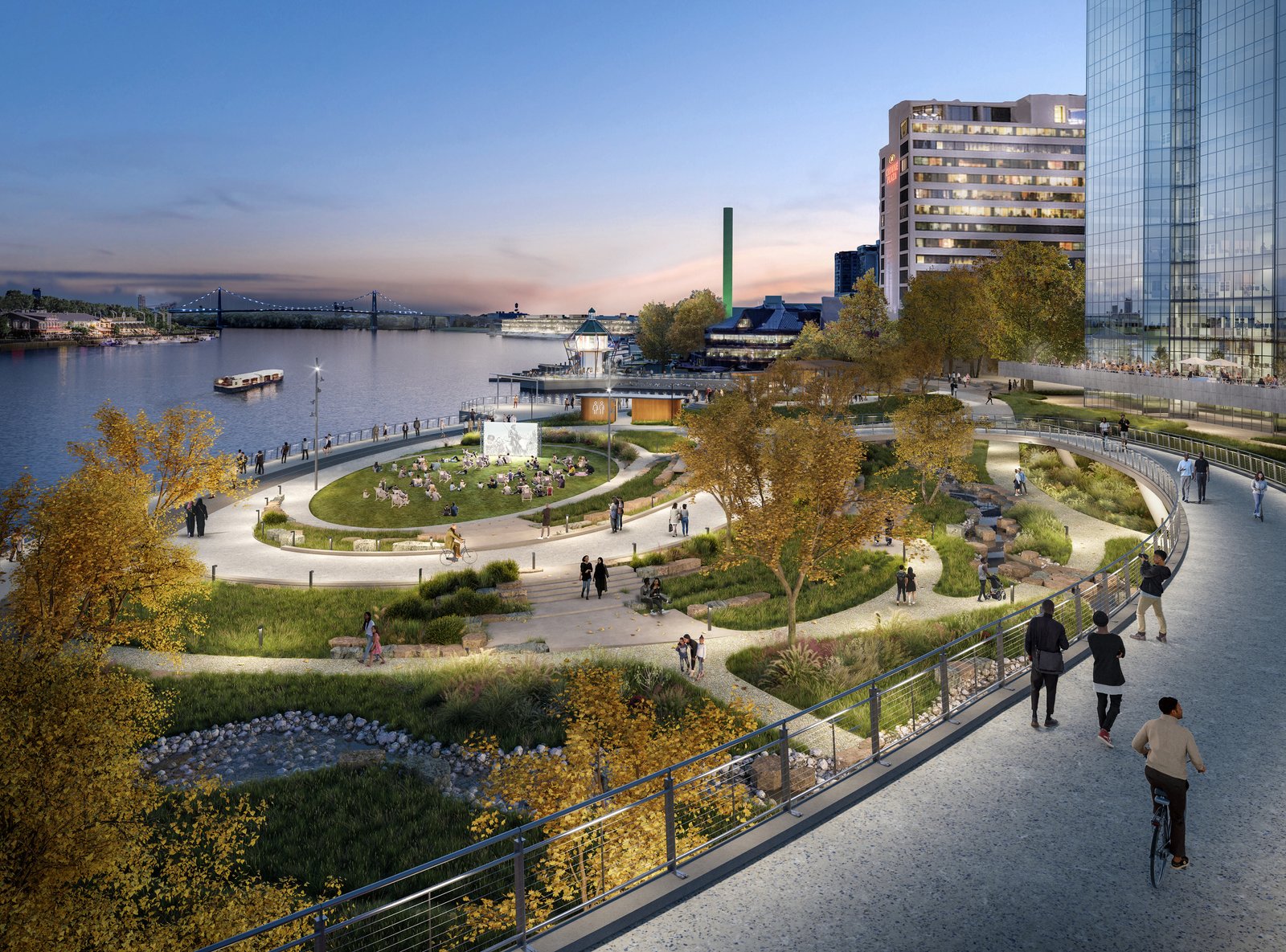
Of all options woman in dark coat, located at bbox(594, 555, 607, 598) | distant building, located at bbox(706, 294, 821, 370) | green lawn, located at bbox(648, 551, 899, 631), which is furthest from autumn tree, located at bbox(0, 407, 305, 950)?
distant building, located at bbox(706, 294, 821, 370)

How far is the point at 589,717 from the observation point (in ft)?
48.2

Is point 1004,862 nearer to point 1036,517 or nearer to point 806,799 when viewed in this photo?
point 806,799

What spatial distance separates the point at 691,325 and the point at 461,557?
136513 millimetres

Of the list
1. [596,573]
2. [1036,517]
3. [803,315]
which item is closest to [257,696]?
[596,573]

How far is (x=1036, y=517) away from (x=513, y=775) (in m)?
32.1

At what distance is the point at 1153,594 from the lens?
47.1 feet

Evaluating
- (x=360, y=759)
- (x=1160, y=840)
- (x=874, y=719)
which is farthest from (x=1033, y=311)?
(x=1160, y=840)

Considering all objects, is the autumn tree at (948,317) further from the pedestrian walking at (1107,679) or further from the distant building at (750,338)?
the pedestrian walking at (1107,679)

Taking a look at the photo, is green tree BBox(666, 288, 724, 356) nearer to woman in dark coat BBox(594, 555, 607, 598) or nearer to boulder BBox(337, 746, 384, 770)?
woman in dark coat BBox(594, 555, 607, 598)

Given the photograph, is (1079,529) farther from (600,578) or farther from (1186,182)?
(1186,182)

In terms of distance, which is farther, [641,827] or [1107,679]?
[641,827]

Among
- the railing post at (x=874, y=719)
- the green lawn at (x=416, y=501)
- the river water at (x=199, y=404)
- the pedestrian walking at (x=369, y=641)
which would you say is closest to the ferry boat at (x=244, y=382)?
the river water at (x=199, y=404)

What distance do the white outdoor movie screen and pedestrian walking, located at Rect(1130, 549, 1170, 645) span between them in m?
43.6

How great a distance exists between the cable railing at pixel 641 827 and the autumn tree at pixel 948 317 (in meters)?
76.6
